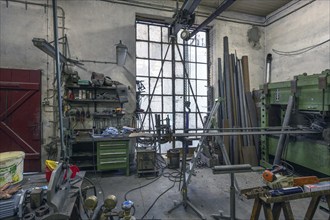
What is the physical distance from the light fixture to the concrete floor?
2078 mm

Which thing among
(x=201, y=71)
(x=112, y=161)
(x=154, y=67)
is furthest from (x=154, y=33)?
(x=112, y=161)

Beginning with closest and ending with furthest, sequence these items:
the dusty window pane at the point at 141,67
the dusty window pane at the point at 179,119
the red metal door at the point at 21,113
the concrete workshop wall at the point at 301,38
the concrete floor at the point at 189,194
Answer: the concrete floor at the point at 189,194
the red metal door at the point at 21,113
the concrete workshop wall at the point at 301,38
the dusty window pane at the point at 141,67
the dusty window pane at the point at 179,119

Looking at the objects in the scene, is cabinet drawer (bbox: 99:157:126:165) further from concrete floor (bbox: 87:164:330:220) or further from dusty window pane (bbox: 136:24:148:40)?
dusty window pane (bbox: 136:24:148:40)

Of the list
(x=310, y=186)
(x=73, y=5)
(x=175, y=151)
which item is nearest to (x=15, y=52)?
(x=73, y=5)

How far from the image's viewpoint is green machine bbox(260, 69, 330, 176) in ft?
7.82

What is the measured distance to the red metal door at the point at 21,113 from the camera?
318 cm

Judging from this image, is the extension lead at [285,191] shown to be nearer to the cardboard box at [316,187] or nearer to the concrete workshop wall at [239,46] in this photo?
the cardboard box at [316,187]

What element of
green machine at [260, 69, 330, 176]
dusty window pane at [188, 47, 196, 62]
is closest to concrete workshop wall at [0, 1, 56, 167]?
dusty window pane at [188, 47, 196, 62]

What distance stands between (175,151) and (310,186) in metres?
2.39

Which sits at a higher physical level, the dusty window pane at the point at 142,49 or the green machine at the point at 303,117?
the dusty window pane at the point at 142,49

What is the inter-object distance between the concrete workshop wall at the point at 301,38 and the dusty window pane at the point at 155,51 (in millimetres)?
2686

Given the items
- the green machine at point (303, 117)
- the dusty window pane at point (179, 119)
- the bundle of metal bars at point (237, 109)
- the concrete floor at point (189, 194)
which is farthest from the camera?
the dusty window pane at point (179, 119)

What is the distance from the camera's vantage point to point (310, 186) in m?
1.37

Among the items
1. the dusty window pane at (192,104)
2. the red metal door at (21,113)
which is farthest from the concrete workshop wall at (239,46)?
the red metal door at (21,113)
